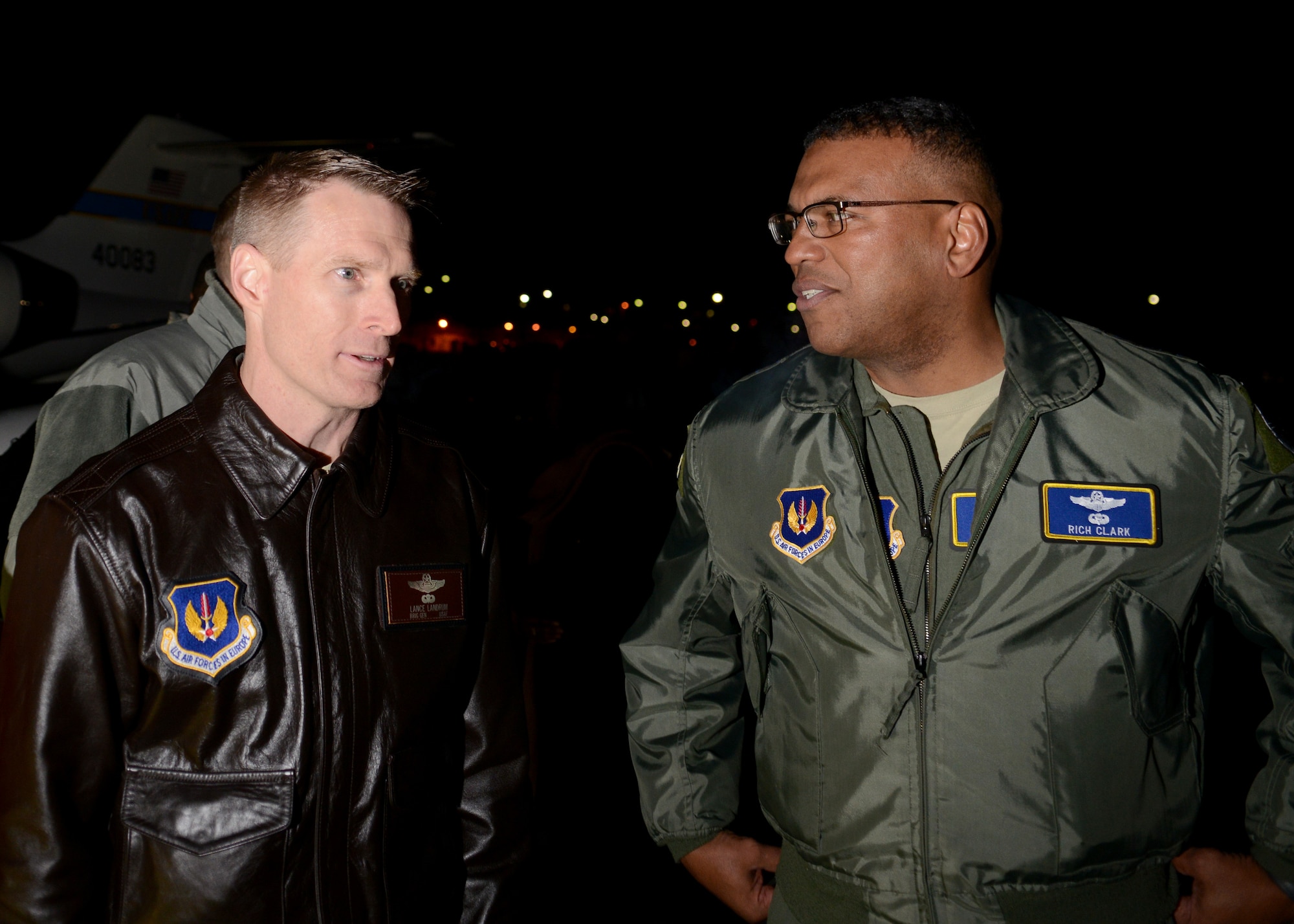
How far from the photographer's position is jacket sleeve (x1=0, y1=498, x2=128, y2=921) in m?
1.37

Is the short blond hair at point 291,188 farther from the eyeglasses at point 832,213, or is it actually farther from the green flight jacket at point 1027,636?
the green flight jacket at point 1027,636

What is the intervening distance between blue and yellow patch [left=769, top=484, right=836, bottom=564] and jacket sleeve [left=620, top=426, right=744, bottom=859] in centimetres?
25

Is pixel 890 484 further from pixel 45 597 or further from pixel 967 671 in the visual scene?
pixel 45 597

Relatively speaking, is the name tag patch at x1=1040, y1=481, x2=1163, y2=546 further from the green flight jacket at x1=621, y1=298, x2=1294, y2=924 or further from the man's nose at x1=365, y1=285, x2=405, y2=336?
the man's nose at x1=365, y1=285, x2=405, y2=336

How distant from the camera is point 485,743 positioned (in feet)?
6.02

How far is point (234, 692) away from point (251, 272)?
0.84 meters

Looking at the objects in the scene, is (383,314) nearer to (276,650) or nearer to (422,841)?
(276,650)

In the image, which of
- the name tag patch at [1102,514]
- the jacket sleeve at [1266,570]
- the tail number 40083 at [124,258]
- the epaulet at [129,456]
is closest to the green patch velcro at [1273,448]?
the jacket sleeve at [1266,570]

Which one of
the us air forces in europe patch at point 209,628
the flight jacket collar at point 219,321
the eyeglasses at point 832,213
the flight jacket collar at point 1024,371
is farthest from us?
the flight jacket collar at point 219,321

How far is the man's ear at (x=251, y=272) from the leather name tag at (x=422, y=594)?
0.63 m

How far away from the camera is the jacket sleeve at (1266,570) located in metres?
1.73

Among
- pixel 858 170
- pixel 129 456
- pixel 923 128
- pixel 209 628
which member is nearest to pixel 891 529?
pixel 858 170

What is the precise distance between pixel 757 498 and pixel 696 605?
349 millimetres

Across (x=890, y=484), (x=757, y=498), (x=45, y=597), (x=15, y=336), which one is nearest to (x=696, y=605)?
(x=757, y=498)
